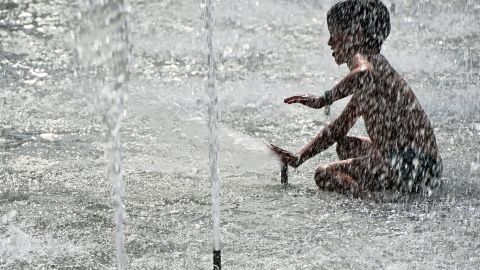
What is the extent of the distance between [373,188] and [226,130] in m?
1.57

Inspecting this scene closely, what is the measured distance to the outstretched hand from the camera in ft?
14.3

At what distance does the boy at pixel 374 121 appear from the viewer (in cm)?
439

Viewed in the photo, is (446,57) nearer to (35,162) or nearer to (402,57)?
(402,57)

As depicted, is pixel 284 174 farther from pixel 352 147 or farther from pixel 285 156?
pixel 352 147

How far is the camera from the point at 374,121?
4469 mm

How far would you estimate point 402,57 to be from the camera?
7719 mm

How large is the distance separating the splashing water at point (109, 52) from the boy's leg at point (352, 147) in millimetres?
1324

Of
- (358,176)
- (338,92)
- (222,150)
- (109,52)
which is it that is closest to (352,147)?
(358,176)

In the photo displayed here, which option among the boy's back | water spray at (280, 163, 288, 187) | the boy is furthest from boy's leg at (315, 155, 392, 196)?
water spray at (280, 163, 288, 187)

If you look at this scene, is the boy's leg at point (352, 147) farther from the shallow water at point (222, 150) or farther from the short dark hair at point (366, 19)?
the short dark hair at point (366, 19)

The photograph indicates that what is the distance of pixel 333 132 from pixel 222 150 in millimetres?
1025

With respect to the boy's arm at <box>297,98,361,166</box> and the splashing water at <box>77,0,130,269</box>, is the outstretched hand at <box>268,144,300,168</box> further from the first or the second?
the splashing water at <box>77,0,130,269</box>

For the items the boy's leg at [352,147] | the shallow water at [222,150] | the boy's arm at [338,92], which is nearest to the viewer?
the shallow water at [222,150]

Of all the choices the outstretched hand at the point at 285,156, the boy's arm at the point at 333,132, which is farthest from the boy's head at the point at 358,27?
the outstretched hand at the point at 285,156
